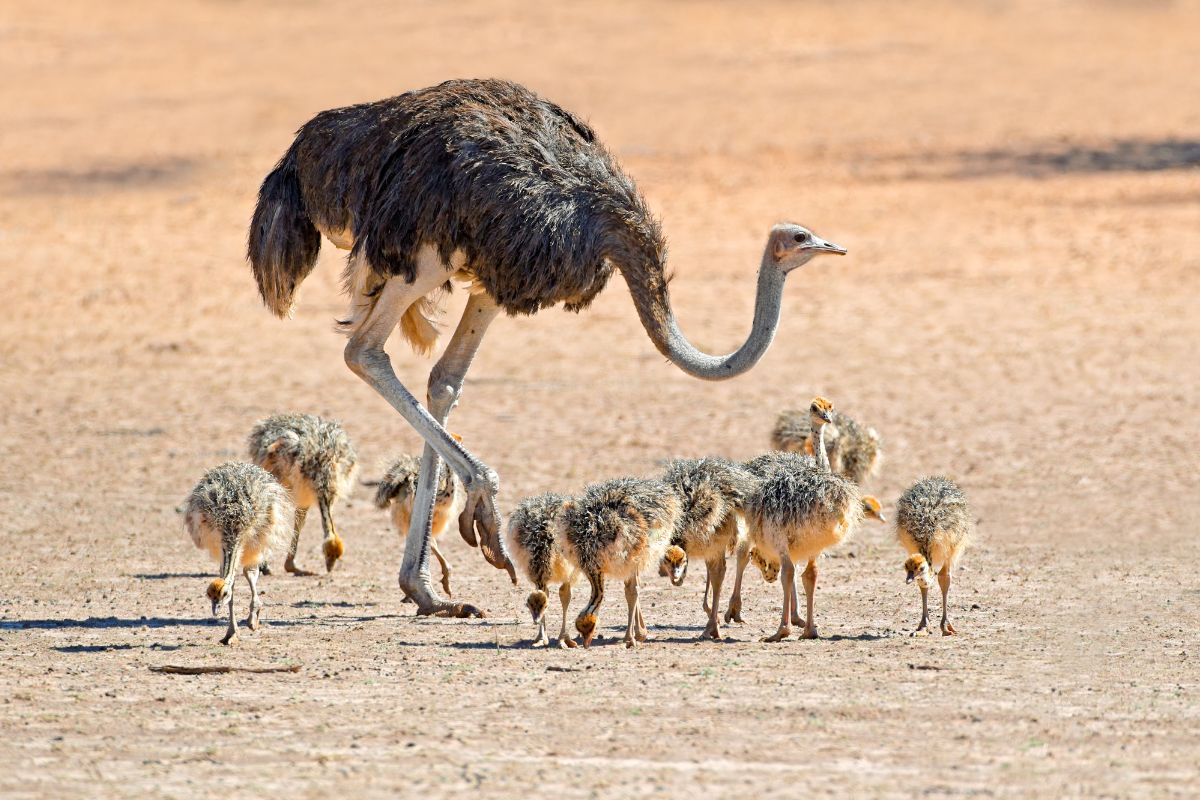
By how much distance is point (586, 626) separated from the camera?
318 inches

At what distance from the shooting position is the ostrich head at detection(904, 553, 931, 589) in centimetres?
813

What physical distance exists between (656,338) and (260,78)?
27.3m

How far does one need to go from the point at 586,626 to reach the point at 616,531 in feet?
1.76

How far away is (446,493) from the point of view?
32.3 ft

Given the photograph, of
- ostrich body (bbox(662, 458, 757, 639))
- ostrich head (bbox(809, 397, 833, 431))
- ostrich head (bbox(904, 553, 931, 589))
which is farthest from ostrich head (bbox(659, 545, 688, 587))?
ostrich head (bbox(809, 397, 833, 431))

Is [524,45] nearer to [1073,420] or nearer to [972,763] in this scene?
[1073,420]

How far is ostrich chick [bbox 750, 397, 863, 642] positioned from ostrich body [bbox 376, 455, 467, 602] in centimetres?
208

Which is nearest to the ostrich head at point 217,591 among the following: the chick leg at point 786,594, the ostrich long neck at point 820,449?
the chick leg at point 786,594

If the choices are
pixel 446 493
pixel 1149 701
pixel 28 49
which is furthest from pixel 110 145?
pixel 1149 701

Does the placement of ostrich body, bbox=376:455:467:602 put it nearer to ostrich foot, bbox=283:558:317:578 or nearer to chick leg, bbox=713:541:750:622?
ostrich foot, bbox=283:558:317:578

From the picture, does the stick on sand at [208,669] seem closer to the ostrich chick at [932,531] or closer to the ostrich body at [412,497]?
the ostrich body at [412,497]

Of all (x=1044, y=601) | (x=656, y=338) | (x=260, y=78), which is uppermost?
(x=260, y=78)

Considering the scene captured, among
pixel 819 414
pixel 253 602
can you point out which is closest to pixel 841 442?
pixel 819 414

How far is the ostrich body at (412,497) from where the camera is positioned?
9805 mm
